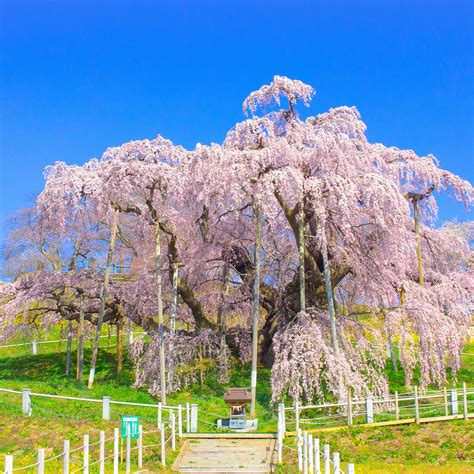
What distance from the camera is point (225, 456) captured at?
808 inches

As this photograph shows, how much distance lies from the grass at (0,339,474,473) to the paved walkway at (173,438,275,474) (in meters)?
0.71

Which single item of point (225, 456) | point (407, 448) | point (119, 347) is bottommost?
point (225, 456)

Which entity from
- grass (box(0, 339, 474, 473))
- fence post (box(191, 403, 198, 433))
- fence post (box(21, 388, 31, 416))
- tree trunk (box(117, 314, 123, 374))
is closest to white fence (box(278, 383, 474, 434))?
grass (box(0, 339, 474, 473))

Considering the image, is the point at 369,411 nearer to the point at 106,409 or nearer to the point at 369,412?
the point at 369,412

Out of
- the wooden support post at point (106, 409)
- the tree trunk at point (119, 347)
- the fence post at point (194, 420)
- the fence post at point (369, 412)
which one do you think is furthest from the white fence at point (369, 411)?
the tree trunk at point (119, 347)

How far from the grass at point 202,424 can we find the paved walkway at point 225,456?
714mm

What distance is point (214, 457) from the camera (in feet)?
66.9

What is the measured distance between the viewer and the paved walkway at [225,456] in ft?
62.6

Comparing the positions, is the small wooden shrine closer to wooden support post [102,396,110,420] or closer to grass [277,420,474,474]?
grass [277,420,474,474]

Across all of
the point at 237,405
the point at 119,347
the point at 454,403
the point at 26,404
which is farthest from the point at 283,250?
the point at 26,404

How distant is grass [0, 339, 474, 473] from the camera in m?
19.4

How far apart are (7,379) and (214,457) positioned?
16.8 metres

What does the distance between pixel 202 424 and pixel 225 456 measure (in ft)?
16.9

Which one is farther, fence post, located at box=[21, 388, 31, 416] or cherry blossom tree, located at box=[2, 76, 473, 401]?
cherry blossom tree, located at box=[2, 76, 473, 401]
